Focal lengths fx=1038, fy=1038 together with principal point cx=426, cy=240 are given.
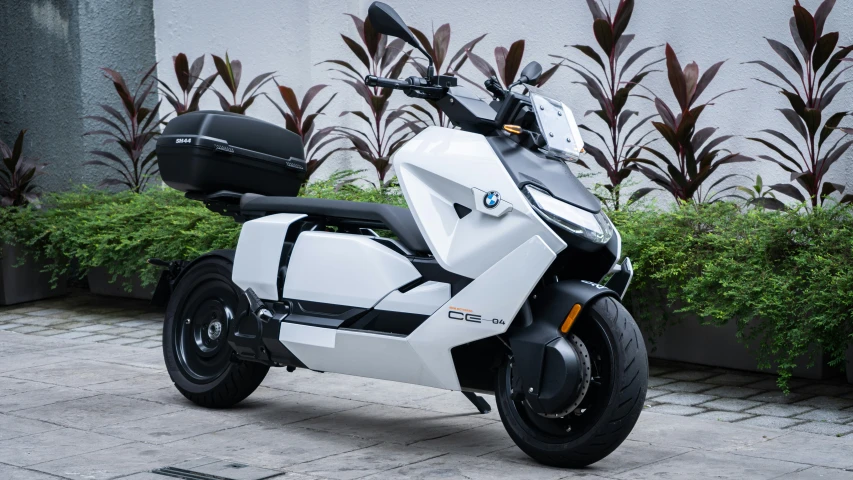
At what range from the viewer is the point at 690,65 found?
5.49m

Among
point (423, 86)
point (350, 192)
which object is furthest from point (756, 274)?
point (350, 192)

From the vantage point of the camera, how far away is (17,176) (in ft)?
24.6

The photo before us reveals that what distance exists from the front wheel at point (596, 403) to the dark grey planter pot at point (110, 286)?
4.35 meters

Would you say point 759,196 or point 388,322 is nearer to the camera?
point 388,322

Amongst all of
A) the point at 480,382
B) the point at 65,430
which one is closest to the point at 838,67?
the point at 480,382

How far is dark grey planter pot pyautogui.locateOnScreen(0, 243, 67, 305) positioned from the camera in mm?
7242

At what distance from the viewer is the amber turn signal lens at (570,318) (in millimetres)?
3204

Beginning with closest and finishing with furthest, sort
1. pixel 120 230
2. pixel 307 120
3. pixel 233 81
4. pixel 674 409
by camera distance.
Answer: pixel 674 409 < pixel 120 230 < pixel 307 120 < pixel 233 81

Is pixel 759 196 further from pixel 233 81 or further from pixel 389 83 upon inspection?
pixel 233 81

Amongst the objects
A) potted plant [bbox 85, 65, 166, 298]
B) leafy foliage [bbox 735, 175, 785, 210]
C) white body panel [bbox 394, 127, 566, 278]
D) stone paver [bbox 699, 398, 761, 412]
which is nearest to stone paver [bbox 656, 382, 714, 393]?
stone paver [bbox 699, 398, 761, 412]

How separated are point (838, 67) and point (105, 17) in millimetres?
5387

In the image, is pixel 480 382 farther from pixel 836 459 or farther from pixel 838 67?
pixel 838 67

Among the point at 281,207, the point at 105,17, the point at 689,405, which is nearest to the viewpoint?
the point at 281,207

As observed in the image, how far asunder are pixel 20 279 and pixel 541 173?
5155 millimetres
